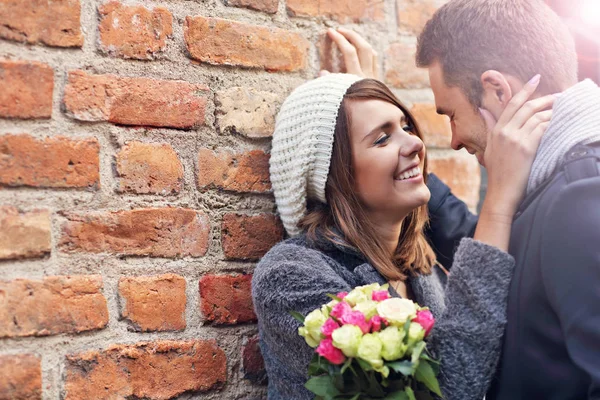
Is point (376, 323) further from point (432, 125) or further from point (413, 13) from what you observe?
point (413, 13)

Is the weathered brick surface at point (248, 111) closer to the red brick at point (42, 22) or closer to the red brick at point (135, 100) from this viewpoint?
the red brick at point (135, 100)

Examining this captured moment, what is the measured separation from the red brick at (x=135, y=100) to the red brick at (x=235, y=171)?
0.11m

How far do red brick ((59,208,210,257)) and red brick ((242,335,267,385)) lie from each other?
311 mm

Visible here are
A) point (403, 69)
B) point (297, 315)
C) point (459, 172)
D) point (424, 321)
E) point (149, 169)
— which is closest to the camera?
point (424, 321)

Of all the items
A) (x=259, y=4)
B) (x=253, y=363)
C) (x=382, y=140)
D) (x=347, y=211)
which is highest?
(x=259, y=4)

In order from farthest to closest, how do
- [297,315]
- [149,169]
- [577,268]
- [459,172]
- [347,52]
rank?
[459,172], [347,52], [149,169], [297,315], [577,268]

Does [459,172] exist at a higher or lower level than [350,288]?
higher

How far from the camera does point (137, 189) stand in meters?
1.72

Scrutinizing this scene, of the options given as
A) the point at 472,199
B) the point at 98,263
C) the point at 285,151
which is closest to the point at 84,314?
the point at 98,263

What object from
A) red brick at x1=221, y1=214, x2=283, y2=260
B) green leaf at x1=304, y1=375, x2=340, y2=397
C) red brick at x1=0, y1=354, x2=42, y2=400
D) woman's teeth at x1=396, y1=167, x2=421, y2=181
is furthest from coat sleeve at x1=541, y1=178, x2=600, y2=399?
red brick at x1=0, y1=354, x2=42, y2=400

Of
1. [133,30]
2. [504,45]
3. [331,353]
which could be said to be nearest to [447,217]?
[504,45]

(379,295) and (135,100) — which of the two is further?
(135,100)

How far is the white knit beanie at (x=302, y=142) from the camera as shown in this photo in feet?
6.31

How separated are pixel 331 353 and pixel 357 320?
0.09 metres
